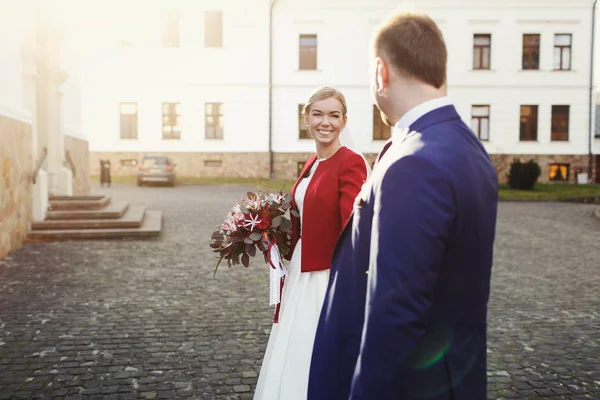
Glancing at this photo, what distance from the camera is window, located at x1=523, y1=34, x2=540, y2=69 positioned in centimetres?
3384

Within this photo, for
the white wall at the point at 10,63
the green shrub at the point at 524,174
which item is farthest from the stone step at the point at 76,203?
the green shrub at the point at 524,174

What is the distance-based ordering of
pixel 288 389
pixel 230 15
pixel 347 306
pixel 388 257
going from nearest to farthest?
pixel 388 257
pixel 347 306
pixel 288 389
pixel 230 15

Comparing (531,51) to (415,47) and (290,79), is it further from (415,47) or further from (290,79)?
(415,47)

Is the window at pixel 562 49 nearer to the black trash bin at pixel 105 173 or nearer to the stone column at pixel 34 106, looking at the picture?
the black trash bin at pixel 105 173

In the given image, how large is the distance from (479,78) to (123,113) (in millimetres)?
20201

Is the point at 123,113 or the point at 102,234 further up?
the point at 123,113

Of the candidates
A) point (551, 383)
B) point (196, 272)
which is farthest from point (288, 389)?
point (196, 272)

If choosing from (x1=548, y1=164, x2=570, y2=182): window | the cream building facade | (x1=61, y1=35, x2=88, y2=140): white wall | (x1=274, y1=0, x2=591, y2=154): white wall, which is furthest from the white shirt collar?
(x1=548, y1=164, x2=570, y2=182): window

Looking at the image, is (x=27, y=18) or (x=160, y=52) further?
(x=160, y=52)

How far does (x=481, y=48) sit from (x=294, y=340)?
111 ft

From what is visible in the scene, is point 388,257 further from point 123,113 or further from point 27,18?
point 123,113

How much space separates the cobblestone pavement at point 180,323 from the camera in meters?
4.45

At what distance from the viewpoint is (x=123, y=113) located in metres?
33.7

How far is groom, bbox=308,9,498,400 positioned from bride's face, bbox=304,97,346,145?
1371 millimetres
